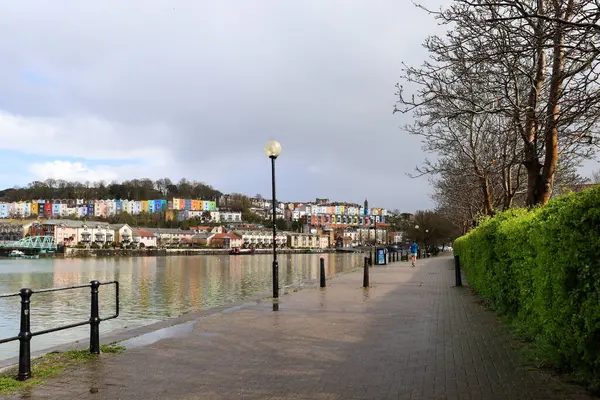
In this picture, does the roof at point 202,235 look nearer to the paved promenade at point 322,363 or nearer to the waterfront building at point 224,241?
the waterfront building at point 224,241

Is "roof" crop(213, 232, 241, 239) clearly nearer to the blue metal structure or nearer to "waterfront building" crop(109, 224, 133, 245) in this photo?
"waterfront building" crop(109, 224, 133, 245)

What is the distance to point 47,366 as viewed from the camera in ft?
20.5

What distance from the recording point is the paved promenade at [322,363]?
514cm

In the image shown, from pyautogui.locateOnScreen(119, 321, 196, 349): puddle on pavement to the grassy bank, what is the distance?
0.36 metres

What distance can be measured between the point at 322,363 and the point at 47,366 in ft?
11.2

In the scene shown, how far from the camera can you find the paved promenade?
5136 mm

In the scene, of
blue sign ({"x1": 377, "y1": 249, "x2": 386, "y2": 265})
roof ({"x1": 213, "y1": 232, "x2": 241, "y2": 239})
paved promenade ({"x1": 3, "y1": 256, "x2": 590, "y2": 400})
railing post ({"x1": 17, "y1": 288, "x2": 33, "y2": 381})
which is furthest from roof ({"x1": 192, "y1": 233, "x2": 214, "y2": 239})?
railing post ({"x1": 17, "y1": 288, "x2": 33, "y2": 381})

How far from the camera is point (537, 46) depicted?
274 inches

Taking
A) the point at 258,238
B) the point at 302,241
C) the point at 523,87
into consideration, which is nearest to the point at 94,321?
the point at 523,87

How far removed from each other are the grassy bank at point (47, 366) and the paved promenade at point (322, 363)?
0.21 metres

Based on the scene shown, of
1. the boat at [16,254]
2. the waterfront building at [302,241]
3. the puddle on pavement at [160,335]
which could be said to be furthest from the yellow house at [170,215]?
the puddle on pavement at [160,335]

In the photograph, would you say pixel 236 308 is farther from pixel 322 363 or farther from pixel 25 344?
pixel 25 344

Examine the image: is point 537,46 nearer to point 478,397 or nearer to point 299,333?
point 478,397

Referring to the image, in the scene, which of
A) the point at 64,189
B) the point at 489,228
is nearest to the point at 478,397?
the point at 489,228
